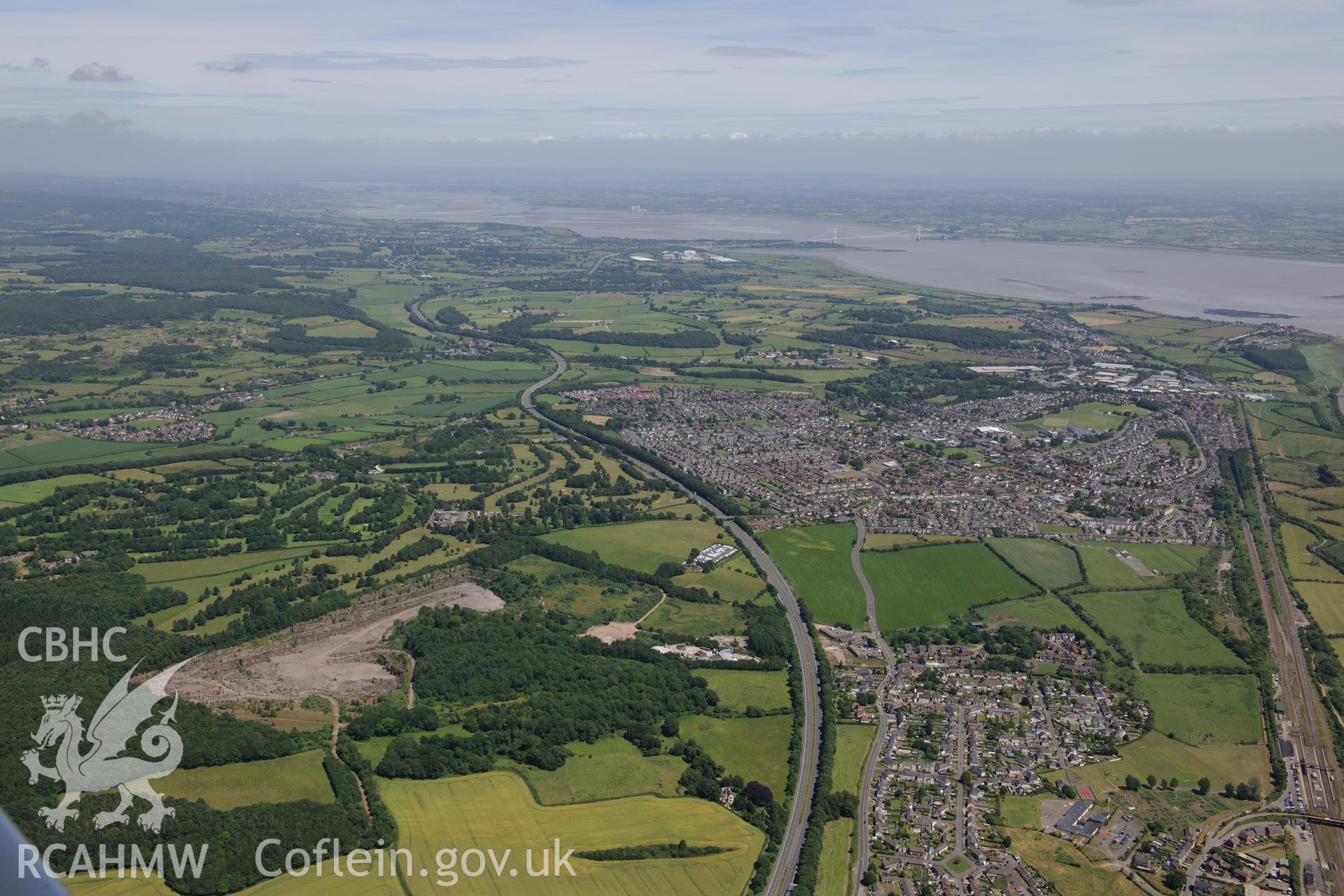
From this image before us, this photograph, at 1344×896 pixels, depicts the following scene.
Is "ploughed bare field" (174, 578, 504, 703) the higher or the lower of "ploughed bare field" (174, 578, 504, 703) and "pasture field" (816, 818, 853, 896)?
the higher

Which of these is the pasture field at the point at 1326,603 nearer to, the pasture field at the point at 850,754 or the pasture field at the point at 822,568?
the pasture field at the point at 822,568

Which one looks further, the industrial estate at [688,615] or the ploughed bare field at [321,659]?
the ploughed bare field at [321,659]

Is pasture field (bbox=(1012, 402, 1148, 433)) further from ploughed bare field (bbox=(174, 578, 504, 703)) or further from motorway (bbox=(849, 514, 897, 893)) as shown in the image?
ploughed bare field (bbox=(174, 578, 504, 703))

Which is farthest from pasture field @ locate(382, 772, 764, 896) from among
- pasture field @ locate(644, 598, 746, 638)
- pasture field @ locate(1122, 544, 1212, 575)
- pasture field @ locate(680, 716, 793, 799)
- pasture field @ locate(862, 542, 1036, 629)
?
pasture field @ locate(1122, 544, 1212, 575)

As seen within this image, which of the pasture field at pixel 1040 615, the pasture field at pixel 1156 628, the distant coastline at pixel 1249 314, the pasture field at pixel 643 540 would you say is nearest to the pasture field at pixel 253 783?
the pasture field at pixel 643 540

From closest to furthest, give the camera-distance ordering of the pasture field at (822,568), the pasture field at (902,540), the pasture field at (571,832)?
the pasture field at (571,832)
the pasture field at (822,568)
the pasture field at (902,540)

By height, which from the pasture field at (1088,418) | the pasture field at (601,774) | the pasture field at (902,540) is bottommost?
the pasture field at (601,774)
